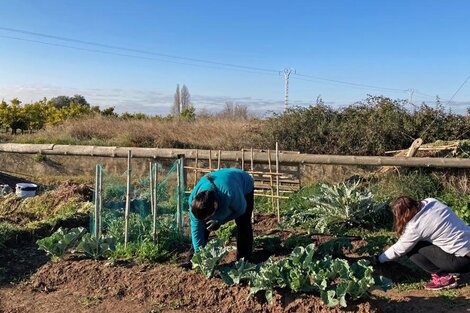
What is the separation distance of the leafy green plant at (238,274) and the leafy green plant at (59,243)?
1.80 meters

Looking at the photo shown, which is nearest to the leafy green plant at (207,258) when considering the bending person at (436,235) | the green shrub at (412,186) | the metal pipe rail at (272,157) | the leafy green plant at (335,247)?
the leafy green plant at (335,247)

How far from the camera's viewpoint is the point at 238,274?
390cm

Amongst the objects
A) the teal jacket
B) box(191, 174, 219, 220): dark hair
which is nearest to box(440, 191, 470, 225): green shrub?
the teal jacket

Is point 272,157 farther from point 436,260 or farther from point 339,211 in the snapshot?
point 436,260

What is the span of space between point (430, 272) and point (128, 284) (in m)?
2.84

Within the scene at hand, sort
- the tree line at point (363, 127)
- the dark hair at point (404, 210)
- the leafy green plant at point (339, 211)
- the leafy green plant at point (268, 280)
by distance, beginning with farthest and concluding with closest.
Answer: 1. the tree line at point (363, 127)
2. the leafy green plant at point (339, 211)
3. the dark hair at point (404, 210)
4. the leafy green plant at point (268, 280)

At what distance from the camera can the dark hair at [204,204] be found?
153 inches

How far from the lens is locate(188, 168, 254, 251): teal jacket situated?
4.14m

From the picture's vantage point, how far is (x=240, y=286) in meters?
3.97

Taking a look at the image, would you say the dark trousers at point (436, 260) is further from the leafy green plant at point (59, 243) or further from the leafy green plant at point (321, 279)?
the leafy green plant at point (59, 243)

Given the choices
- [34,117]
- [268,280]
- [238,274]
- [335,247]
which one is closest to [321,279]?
[268,280]

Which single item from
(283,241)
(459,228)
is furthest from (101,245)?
(459,228)

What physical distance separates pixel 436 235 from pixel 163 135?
994cm

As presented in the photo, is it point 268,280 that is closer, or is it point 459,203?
point 268,280
